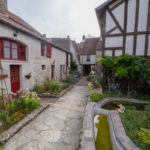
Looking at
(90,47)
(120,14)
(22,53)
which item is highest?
(90,47)

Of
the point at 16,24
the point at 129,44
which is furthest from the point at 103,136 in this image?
the point at 16,24

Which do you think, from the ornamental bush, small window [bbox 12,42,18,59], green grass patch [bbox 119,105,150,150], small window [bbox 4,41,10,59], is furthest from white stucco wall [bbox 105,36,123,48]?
small window [bbox 4,41,10,59]

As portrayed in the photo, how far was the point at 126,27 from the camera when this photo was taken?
17.9 feet

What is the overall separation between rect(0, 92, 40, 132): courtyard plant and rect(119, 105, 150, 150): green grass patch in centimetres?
334

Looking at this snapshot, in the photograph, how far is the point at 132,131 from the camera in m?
2.48

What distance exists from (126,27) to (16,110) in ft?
22.9

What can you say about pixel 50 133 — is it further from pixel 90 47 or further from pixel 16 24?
pixel 90 47

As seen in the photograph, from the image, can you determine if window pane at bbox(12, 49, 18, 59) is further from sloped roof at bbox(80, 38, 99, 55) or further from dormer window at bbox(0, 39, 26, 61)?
sloped roof at bbox(80, 38, 99, 55)

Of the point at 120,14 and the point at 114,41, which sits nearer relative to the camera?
the point at 120,14

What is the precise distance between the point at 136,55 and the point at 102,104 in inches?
138

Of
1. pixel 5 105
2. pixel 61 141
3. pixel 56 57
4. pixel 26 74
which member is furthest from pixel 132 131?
pixel 56 57

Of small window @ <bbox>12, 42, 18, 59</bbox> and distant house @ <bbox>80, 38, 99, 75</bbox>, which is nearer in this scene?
small window @ <bbox>12, 42, 18, 59</bbox>

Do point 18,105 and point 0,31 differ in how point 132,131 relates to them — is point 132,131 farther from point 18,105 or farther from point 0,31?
point 0,31

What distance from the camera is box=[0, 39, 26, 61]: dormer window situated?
459 cm
